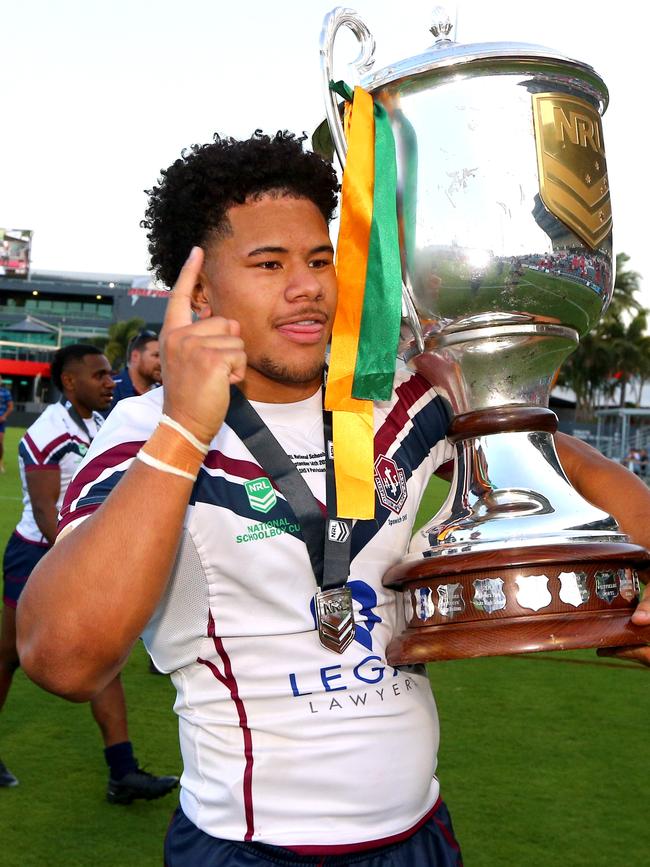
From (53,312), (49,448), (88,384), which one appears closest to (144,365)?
(88,384)

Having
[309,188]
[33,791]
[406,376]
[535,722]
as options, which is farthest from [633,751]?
[309,188]

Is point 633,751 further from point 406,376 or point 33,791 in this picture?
point 406,376

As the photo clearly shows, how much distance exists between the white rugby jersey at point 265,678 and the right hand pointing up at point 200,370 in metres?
0.20

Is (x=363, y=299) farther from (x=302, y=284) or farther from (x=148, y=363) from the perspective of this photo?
(x=148, y=363)

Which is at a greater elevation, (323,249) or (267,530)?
(323,249)

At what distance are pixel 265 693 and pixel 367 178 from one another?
33.5 inches

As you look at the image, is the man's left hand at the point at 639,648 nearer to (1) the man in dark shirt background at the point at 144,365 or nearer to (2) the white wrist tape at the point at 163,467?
(2) the white wrist tape at the point at 163,467

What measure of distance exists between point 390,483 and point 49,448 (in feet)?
10.6

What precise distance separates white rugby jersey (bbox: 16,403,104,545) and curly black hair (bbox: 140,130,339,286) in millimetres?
2909

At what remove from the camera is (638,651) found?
5.17 feet

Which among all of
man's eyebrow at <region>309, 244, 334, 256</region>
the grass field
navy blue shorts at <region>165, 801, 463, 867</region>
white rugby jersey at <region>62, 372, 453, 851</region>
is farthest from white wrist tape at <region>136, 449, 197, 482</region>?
the grass field

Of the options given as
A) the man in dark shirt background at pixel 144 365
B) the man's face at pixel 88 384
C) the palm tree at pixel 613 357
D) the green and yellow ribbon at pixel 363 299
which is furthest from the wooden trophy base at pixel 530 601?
the palm tree at pixel 613 357

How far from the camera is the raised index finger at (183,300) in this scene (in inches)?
58.8

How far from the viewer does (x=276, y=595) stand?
5.47 feet
